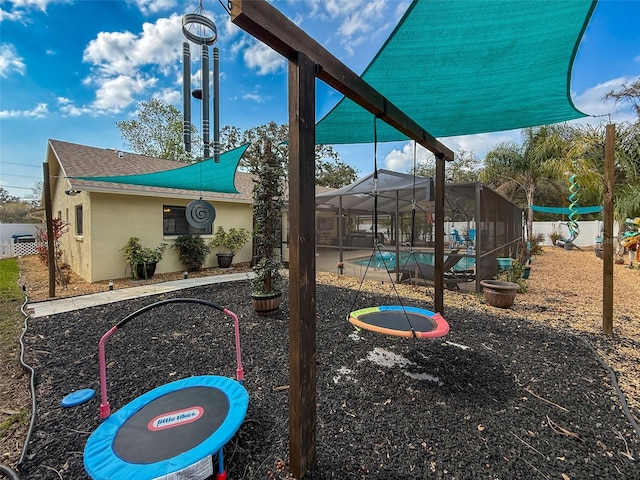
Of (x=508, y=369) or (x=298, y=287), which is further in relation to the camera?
(x=508, y=369)

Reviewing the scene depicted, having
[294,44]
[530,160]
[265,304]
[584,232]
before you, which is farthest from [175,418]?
[584,232]

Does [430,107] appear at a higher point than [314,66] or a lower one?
higher

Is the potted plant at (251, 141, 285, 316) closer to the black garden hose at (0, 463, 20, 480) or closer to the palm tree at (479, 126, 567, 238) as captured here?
the black garden hose at (0, 463, 20, 480)

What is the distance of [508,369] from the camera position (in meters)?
2.84

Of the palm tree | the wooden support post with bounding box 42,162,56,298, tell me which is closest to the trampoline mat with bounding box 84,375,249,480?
the wooden support post with bounding box 42,162,56,298

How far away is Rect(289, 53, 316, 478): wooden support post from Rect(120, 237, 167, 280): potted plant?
7.40 meters

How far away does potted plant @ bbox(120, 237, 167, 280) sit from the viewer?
7.38m

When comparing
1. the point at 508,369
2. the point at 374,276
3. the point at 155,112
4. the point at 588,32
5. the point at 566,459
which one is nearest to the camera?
the point at 566,459

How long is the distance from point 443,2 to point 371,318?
2866mm

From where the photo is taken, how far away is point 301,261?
1.56m

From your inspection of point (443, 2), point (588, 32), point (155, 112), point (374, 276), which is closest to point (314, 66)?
point (443, 2)

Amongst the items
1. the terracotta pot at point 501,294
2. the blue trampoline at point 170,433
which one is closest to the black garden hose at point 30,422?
the blue trampoline at point 170,433

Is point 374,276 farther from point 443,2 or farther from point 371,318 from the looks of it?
point 443,2

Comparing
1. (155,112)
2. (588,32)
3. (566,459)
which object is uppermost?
(155,112)
